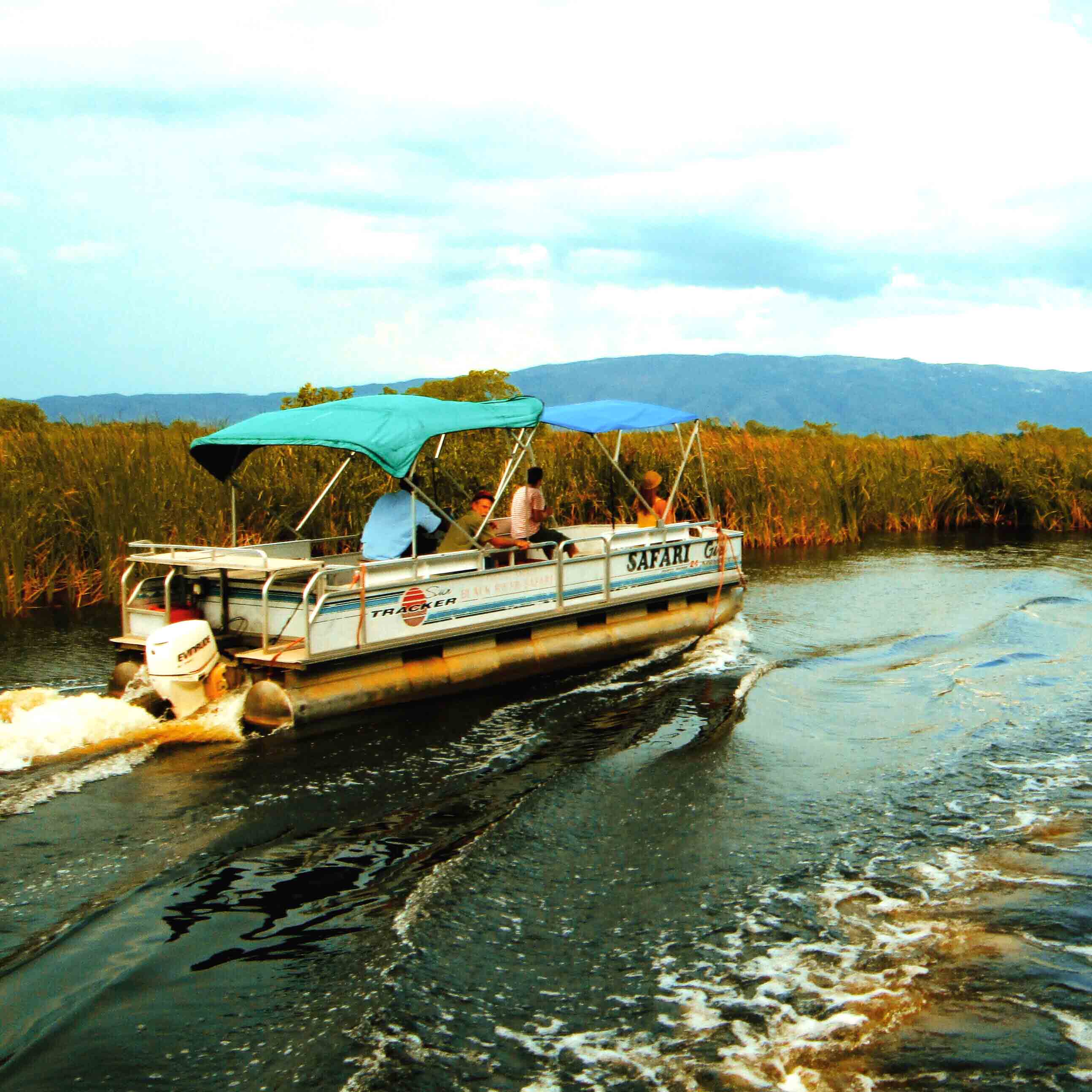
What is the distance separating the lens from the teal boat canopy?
10.6 metres

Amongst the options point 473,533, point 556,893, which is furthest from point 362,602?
point 556,893

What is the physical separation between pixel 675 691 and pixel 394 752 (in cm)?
374

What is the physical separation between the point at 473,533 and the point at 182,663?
3.88m

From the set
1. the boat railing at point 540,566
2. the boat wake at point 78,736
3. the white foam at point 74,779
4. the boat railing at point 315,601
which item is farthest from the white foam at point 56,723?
the boat railing at point 315,601

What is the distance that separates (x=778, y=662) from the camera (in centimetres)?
1381

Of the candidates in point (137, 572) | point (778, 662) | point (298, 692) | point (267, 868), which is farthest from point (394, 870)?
point (137, 572)

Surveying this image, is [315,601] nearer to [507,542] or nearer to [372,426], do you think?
[372,426]

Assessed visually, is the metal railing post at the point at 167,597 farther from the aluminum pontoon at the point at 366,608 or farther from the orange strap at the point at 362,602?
the orange strap at the point at 362,602

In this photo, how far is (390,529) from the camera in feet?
38.8

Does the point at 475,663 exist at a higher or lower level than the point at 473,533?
lower

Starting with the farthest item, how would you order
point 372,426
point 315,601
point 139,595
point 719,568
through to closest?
point 719,568, point 139,595, point 372,426, point 315,601

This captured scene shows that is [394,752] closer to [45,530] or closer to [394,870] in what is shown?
[394,870]

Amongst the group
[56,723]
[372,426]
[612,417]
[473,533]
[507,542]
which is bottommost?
[56,723]

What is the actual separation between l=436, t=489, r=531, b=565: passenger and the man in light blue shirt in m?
0.30
